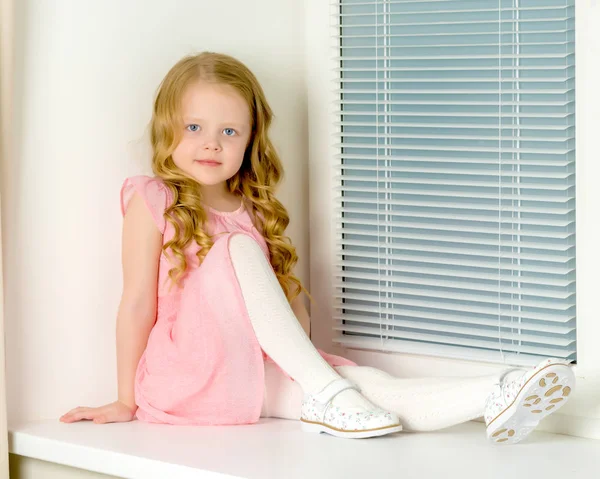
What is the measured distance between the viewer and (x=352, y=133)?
85.6 inches

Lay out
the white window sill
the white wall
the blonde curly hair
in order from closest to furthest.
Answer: the white window sill, the white wall, the blonde curly hair

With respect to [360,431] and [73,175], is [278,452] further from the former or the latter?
[73,175]

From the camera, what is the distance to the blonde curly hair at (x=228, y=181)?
1.92m

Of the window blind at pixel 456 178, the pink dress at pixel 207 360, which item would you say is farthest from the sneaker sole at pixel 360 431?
the window blind at pixel 456 178

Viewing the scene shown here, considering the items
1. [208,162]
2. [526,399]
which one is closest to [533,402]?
[526,399]

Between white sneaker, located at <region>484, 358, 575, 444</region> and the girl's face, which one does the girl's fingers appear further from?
white sneaker, located at <region>484, 358, 575, 444</region>

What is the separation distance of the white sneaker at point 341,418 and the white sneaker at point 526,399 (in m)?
0.19

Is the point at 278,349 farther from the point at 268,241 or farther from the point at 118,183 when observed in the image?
the point at 118,183

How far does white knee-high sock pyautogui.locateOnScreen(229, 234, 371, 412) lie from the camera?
181cm

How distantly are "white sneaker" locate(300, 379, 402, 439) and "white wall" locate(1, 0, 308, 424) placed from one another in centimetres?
46

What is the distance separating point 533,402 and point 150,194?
2.82 ft

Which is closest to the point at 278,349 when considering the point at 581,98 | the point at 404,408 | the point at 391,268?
the point at 404,408

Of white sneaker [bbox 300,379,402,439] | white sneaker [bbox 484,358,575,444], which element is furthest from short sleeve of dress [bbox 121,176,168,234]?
white sneaker [bbox 484,358,575,444]

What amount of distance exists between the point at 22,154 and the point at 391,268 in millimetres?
831
